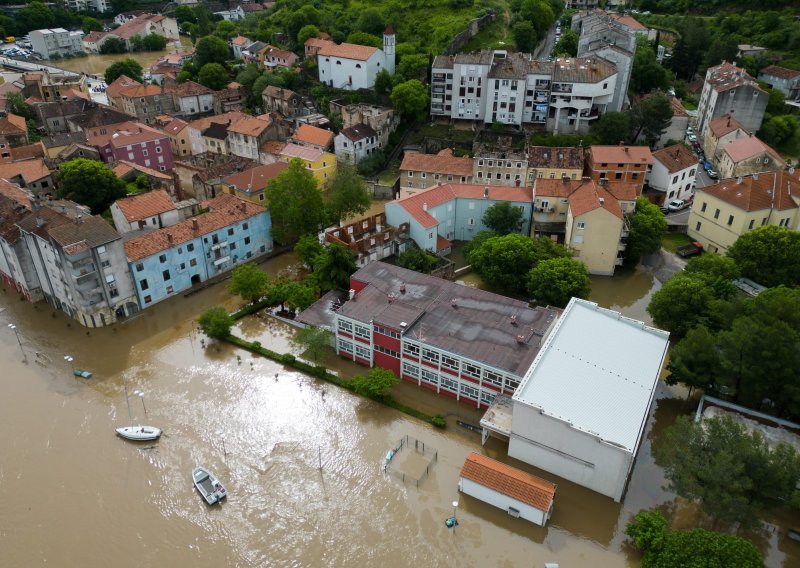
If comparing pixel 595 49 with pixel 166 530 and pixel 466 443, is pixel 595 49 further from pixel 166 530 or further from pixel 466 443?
pixel 166 530

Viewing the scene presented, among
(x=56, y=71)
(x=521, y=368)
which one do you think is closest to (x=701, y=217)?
(x=521, y=368)

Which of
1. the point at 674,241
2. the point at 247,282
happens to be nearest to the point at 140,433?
the point at 247,282

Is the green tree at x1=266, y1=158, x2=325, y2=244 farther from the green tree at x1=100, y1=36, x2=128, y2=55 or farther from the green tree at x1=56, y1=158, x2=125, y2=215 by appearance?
the green tree at x1=100, y1=36, x2=128, y2=55

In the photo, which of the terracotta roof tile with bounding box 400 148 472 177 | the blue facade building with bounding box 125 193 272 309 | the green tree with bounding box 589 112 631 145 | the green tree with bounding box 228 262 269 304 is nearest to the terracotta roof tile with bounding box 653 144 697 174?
the green tree with bounding box 589 112 631 145

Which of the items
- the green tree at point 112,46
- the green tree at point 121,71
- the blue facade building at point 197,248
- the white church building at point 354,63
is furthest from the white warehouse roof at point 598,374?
the green tree at point 112,46

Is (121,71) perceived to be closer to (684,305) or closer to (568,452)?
(684,305)

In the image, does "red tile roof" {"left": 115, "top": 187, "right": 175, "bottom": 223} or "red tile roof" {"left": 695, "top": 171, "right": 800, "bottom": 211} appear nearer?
"red tile roof" {"left": 695, "top": 171, "right": 800, "bottom": 211}

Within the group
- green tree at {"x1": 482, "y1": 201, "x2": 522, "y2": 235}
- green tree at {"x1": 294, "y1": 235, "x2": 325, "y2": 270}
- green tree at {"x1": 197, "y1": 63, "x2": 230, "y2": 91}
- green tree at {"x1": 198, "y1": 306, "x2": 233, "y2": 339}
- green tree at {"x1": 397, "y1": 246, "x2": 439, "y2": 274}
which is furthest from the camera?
green tree at {"x1": 197, "y1": 63, "x2": 230, "y2": 91}
